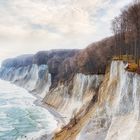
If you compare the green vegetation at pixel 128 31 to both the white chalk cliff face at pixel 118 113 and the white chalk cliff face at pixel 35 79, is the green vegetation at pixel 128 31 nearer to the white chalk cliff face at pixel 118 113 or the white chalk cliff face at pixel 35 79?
the white chalk cliff face at pixel 118 113

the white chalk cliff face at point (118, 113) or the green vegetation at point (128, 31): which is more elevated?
the green vegetation at point (128, 31)

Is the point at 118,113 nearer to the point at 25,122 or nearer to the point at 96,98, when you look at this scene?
the point at 96,98

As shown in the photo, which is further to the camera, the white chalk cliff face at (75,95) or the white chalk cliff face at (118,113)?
the white chalk cliff face at (75,95)

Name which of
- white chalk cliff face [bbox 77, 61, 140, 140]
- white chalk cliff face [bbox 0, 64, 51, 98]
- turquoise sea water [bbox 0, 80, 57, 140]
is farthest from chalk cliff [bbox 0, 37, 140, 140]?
turquoise sea water [bbox 0, 80, 57, 140]

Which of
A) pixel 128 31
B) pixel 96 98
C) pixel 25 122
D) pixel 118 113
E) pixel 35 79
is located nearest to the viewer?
pixel 118 113

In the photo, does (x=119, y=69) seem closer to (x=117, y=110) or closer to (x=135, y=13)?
(x=117, y=110)

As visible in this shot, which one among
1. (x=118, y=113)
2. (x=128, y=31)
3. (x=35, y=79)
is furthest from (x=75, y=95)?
(x=35, y=79)

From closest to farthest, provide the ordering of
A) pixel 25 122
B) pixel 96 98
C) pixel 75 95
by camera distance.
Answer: pixel 96 98 → pixel 25 122 → pixel 75 95

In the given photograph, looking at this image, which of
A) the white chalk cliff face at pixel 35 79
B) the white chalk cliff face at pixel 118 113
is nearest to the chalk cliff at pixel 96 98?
the white chalk cliff face at pixel 118 113

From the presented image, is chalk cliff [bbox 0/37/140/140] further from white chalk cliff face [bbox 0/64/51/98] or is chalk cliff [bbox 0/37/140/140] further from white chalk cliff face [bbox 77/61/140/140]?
white chalk cliff face [bbox 0/64/51/98]
